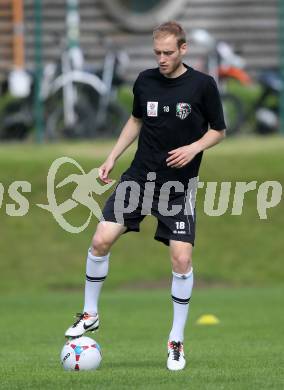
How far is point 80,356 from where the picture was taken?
9344 mm

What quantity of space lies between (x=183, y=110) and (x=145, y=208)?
30.0 inches

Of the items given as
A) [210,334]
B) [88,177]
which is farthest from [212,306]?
[88,177]

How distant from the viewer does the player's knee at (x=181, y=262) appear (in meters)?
9.54

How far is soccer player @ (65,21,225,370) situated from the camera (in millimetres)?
9578

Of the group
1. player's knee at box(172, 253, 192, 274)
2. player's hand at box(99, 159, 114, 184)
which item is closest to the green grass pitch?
player's knee at box(172, 253, 192, 274)

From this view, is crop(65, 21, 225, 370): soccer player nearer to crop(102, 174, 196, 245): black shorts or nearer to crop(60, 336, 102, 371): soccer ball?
crop(102, 174, 196, 245): black shorts

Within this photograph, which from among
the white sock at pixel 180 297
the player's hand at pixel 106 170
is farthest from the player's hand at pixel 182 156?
the white sock at pixel 180 297

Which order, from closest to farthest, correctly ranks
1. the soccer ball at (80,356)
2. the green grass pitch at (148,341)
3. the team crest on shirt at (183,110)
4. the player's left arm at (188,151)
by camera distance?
the green grass pitch at (148,341)
the soccer ball at (80,356)
the player's left arm at (188,151)
the team crest on shirt at (183,110)

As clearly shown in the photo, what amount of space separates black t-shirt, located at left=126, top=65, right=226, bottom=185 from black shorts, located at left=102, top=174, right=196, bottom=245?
11 centimetres

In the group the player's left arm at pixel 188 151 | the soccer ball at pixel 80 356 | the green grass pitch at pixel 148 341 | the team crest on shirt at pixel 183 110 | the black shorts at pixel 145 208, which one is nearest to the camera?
the green grass pitch at pixel 148 341

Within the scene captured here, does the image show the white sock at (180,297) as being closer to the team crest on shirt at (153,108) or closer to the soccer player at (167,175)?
the soccer player at (167,175)

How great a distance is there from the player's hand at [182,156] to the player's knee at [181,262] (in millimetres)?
640

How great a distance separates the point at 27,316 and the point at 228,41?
513 inches

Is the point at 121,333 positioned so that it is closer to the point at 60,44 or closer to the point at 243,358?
the point at 243,358
